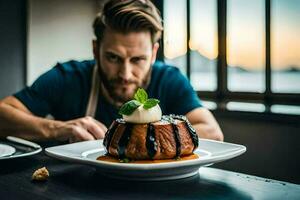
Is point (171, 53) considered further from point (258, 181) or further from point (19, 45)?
point (258, 181)

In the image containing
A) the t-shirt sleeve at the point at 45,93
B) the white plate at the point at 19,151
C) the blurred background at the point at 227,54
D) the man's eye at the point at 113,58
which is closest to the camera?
the white plate at the point at 19,151

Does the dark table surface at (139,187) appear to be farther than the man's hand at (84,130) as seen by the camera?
No

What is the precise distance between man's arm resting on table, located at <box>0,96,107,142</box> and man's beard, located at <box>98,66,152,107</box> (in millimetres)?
351

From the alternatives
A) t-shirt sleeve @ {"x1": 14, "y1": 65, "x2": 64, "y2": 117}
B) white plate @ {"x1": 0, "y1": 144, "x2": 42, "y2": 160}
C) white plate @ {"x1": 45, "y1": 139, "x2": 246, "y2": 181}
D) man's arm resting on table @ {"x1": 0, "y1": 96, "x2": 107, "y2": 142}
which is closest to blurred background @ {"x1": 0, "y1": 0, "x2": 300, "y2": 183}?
t-shirt sleeve @ {"x1": 14, "y1": 65, "x2": 64, "y2": 117}

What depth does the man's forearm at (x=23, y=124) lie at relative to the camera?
1624mm

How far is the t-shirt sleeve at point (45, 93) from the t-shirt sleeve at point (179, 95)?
1.63 feet

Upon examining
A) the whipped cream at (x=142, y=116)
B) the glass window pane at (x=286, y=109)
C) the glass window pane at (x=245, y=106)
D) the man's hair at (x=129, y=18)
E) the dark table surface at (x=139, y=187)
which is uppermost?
the man's hair at (x=129, y=18)

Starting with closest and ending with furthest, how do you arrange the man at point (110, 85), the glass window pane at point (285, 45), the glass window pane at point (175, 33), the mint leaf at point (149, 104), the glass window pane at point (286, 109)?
the mint leaf at point (149, 104)
the man at point (110, 85)
the glass window pane at point (286, 109)
the glass window pane at point (285, 45)
the glass window pane at point (175, 33)

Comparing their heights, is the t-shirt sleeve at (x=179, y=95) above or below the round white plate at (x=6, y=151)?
above

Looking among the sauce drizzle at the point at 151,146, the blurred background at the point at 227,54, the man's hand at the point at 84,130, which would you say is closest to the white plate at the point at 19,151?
the man's hand at the point at 84,130

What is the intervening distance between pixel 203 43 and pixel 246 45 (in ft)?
1.17

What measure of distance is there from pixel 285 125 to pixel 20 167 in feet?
5.93

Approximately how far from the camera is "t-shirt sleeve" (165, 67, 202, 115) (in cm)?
189

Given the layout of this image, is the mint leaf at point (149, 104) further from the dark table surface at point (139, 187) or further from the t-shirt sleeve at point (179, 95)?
the t-shirt sleeve at point (179, 95)
